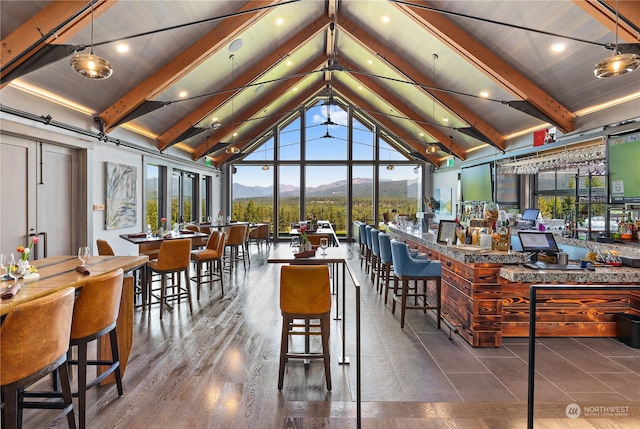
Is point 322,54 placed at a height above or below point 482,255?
above

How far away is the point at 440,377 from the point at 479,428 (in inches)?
27.1

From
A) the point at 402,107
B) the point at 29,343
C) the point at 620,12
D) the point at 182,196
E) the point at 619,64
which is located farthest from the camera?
the point at 182,196

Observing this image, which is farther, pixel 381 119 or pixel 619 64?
pixel 381 119

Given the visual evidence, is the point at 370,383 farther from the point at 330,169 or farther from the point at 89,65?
the point at 330,169

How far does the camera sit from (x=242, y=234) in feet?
26.4

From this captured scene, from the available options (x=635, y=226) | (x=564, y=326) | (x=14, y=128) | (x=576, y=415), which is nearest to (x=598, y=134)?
(x=635, y=226)

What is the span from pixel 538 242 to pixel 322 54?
793 centimetres

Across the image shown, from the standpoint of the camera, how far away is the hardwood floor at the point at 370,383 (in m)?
2.55

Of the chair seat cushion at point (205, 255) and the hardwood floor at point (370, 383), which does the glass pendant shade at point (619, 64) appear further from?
the chair seat cushion at point (205, 255)

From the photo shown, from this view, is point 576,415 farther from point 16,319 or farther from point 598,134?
point 598,134

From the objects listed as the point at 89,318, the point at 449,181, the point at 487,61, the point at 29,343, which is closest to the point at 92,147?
the point at 89,318

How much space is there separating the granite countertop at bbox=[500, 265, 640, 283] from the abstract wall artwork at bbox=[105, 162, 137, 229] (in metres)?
6.39

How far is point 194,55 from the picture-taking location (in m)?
5.82

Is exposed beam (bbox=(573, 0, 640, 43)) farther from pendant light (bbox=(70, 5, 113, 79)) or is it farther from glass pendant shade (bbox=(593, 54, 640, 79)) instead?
pendant light (bbox=(70, 5, 113, 79))
